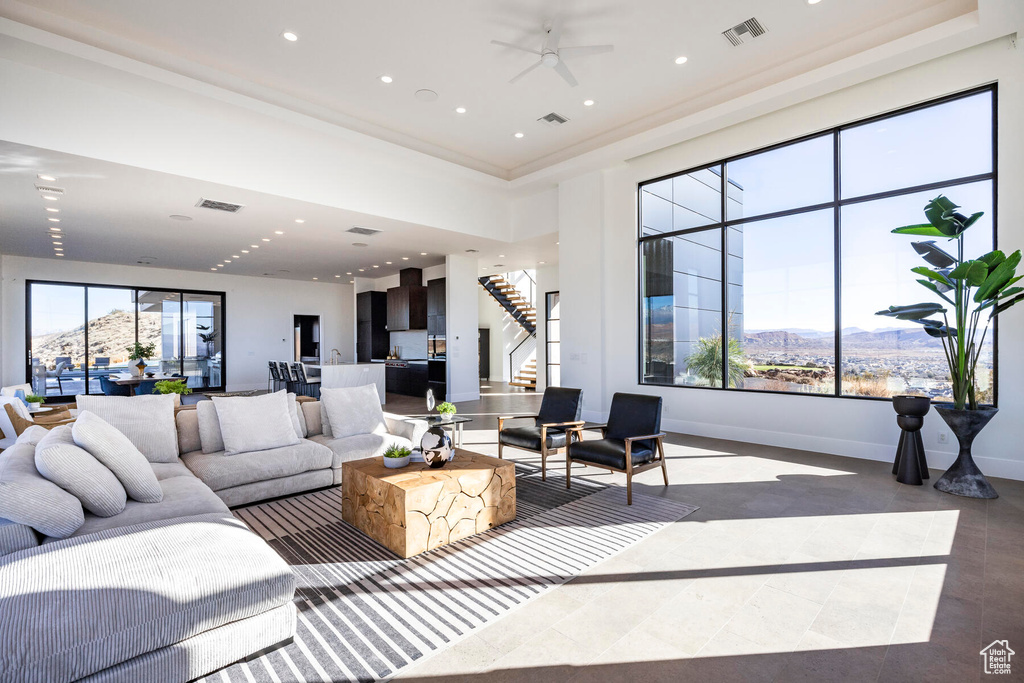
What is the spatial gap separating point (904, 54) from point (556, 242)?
554cm

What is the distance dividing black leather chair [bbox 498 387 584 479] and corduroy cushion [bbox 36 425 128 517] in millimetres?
2913

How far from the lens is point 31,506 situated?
216 centimetres

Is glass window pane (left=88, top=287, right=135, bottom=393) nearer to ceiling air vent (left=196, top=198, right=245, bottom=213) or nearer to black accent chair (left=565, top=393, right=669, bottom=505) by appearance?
ceiling air vent (left=196, top=198, right=245, bottom=213)

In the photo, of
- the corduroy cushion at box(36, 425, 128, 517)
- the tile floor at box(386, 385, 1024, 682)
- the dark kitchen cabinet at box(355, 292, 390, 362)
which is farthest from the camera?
the dark kitchen cabinet at box(355, 292, 390, 362)

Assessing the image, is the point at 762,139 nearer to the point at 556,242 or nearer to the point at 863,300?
the point at 863,300

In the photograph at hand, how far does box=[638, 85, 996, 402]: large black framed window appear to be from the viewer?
4.89 metres

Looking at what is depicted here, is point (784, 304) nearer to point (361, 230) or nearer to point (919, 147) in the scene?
point (919, 147)

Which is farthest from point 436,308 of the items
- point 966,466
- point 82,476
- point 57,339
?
point 966,466

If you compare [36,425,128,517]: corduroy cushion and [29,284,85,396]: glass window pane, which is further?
[29,284,85,396]: glass window pane

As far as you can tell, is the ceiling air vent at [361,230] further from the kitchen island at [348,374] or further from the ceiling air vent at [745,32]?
the ceiling air vent at [745,32]

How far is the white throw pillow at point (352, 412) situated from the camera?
4.71 metres

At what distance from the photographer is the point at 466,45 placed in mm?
4793

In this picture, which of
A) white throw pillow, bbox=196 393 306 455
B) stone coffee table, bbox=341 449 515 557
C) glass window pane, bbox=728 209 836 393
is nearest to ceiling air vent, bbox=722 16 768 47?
glass window pane, bbox=728 209 836 393

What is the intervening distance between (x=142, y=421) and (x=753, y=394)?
6.54 metres
